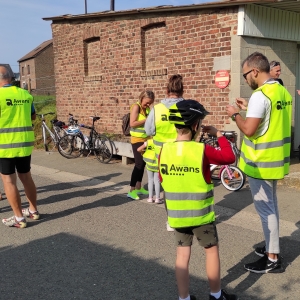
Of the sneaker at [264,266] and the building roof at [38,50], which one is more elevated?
the building roof at [38,50]

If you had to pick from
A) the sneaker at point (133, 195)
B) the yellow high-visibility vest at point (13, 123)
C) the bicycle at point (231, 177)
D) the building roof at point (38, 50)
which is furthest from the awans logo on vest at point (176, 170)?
the building roof at point (38, 50)

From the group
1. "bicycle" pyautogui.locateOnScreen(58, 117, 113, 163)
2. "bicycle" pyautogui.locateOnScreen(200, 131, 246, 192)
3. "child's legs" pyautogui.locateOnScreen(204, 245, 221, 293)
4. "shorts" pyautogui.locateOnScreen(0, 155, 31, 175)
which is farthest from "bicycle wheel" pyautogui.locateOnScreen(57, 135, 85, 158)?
"child's legs" pyautogui.locateOnScreen(204, 245, 221, 293)

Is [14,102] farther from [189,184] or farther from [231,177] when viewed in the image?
[231,177]

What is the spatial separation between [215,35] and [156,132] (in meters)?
4.02

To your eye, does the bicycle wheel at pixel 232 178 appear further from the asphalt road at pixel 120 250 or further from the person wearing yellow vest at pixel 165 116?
the person wearing yellow vest at pixel 165 116

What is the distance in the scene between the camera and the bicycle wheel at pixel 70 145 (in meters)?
11.4

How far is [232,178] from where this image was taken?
7.28 metres

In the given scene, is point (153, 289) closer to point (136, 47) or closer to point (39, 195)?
point (39, 195)

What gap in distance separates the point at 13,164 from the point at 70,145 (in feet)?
20.1

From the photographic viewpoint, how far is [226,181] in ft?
24.1

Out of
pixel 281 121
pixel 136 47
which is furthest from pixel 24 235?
pixel 136 47

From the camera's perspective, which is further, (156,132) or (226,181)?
(226,181)

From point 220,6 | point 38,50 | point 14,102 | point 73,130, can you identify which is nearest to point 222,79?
point 220,6

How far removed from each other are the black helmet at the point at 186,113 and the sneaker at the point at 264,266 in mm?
1785
